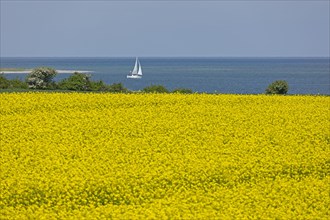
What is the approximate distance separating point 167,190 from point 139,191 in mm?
635

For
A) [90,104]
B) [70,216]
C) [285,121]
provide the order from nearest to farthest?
[70,216] → [285,121] → [90,104]

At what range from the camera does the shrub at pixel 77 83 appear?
36.2 meters

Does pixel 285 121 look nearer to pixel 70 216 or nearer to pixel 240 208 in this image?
pixel 240 208

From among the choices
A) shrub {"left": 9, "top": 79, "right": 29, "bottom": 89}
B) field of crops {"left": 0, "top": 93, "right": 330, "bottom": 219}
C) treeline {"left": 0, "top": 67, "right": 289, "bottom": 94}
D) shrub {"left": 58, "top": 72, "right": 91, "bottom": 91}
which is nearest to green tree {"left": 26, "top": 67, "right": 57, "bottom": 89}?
treeline {"left": 0, "top": 67, "right": 289, "bottom": 94}

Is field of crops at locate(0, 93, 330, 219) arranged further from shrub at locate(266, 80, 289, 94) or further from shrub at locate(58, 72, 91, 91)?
shrub at locate(266, 80, 289, 94)

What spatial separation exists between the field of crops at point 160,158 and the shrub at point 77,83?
9879 mm

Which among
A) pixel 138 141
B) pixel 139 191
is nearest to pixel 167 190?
pixel 139 191

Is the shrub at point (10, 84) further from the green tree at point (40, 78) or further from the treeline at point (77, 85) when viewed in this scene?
the green tree at point (40, 78)

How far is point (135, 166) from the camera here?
17109mm

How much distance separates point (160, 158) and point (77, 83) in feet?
62.6

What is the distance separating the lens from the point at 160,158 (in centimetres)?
1791

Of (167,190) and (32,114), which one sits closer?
(167,190)

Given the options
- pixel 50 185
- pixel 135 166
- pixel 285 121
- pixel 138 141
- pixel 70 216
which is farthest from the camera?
pixel 285 121

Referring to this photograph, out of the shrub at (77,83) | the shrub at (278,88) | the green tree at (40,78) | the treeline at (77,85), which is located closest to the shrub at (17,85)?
the treeline at (77,85)
